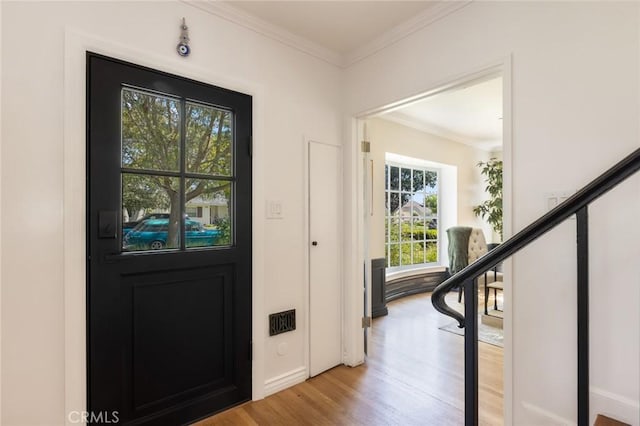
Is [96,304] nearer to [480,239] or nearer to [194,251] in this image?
[194,251]

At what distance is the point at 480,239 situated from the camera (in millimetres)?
4816

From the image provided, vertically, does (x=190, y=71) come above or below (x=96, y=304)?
above

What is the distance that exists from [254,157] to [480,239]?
4.00m

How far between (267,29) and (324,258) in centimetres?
171

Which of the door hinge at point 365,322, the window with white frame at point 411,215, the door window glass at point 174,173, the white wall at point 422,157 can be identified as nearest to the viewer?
the door window glass at point 174,173

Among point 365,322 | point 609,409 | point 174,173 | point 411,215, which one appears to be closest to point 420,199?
point 411,215

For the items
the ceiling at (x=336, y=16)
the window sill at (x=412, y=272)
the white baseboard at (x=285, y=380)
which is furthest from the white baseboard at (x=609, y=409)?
the window sill at (x=412, y=272)

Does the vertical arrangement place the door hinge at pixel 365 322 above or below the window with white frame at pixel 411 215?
below

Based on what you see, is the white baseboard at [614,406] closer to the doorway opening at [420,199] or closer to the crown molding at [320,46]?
the doorway opening at [420,199]

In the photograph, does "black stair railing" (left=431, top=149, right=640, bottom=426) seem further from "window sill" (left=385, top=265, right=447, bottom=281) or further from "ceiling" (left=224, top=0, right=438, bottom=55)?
"window sill" (left=385, top=265, right=447, bottom=281)

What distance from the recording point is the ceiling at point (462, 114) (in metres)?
3.50

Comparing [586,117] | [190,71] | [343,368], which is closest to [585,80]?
[586,117]

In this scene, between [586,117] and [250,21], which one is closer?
[586,117]

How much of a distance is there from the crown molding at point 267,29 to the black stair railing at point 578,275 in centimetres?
203
